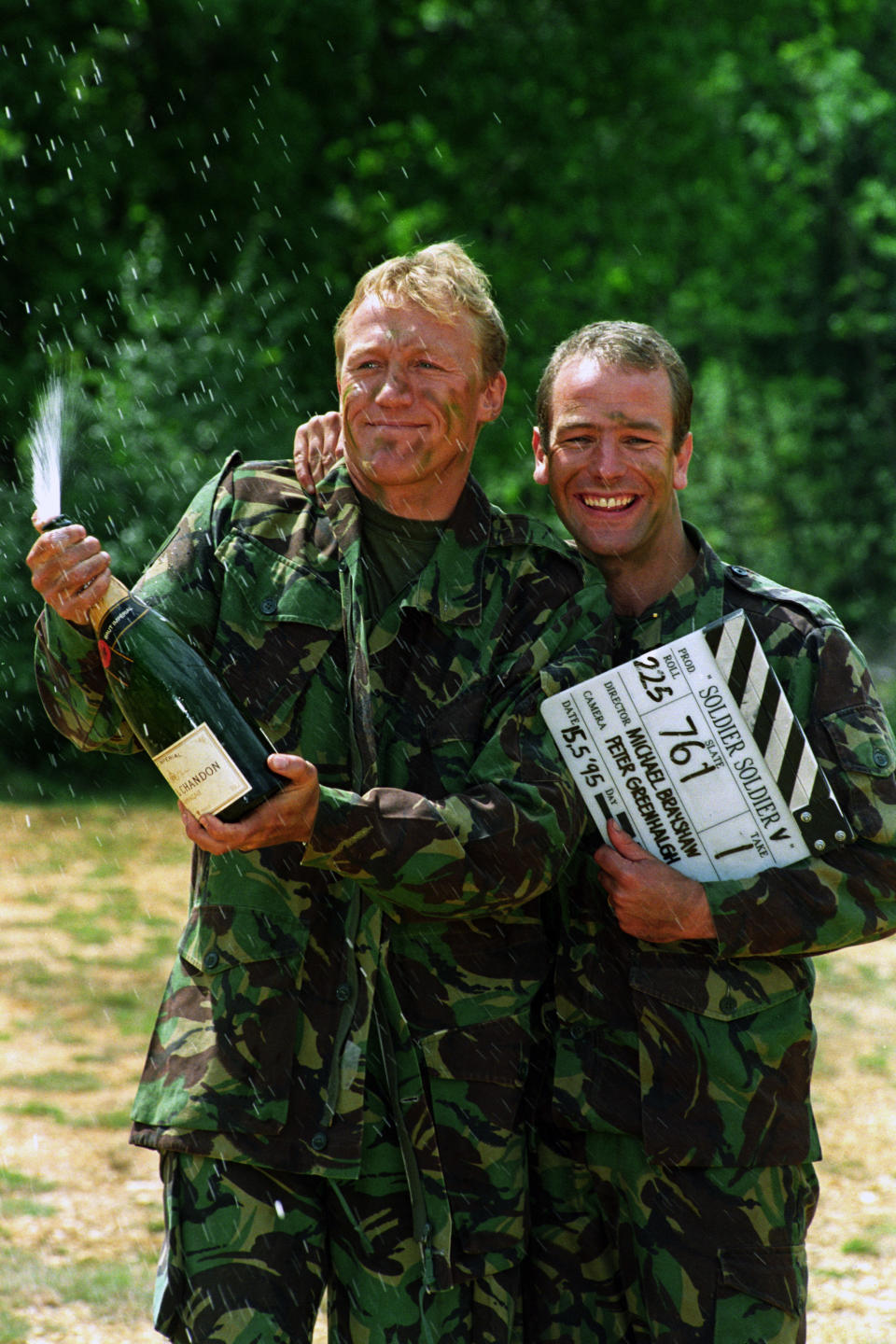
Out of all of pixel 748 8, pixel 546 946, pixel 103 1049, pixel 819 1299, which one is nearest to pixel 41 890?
pixel 103 1049

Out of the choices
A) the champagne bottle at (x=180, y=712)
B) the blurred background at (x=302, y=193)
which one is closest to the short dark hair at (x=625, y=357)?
the champagne bottle at (x=180, y=712)

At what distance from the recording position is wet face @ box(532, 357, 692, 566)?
3727mm

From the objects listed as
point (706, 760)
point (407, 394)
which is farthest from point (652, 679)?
point (407, 394)

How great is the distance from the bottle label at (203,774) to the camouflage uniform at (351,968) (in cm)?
35

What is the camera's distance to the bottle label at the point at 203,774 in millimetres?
2861

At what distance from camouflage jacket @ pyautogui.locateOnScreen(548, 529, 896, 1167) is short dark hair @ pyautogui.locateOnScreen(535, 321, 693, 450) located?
62 centimetres

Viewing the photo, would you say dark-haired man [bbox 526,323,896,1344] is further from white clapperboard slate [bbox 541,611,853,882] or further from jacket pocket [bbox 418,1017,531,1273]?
jacket pocket [bbox 418,1017,531,1273]

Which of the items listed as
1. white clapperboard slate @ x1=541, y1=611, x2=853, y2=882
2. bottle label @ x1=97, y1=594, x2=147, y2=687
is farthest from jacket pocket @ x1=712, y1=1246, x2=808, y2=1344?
bottle label @ x1=97, y1=594, x2=147, y2=687

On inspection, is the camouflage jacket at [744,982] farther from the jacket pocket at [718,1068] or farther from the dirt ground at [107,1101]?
the dirt ground at [107,1101]

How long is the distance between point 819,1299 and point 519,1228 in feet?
10.7

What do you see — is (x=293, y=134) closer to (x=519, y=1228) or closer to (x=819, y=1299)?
(x=819, y=1299)

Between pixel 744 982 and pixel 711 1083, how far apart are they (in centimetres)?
23

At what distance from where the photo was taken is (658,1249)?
11.3 ft

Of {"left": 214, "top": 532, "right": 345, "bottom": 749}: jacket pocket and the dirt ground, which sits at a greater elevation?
{"left": 214, "top": 532, "right": 345, "bottom": 749}: jacket pocket
